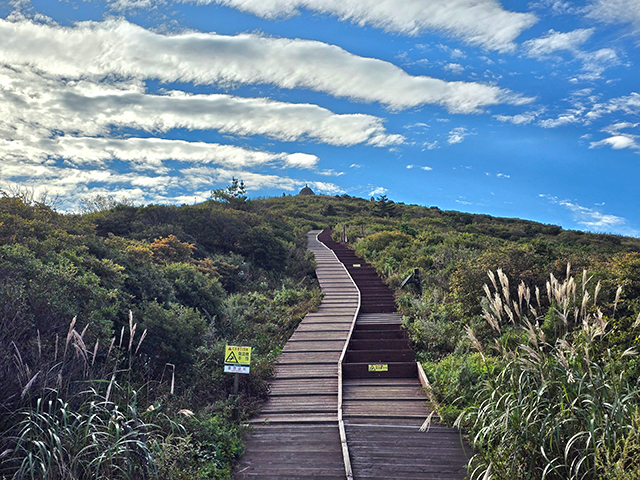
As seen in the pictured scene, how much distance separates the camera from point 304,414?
6992 millimetres

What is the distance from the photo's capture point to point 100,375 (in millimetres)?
5062

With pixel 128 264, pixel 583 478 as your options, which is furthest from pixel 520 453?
pixel 128 264

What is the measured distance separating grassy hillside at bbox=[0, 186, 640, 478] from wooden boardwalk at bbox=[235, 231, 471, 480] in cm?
35

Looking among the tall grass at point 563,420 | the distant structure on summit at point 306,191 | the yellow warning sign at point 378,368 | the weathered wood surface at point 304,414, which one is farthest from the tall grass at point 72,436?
the distant structure on summit at point 306,191

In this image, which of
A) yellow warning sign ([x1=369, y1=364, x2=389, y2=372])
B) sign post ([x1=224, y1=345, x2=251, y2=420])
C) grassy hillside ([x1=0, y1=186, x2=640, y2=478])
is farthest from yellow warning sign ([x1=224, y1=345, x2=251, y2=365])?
yellow warning sign ([x1=369, y1=364, x2=389, y2=372])

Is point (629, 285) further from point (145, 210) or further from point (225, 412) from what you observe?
point (145, 210)

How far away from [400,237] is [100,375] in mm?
19174

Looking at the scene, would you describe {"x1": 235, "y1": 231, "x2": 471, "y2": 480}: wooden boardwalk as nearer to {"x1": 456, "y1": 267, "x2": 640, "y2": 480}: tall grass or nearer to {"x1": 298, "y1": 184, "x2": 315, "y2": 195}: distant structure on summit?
{"x1": 456, "y1": 267, "x2": 640, "y2": 480}: tall grass

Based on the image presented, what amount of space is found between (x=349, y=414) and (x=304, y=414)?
0.73m

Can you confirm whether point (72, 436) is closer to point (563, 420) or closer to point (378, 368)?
point (563, 420)

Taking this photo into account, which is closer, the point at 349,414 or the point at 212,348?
the point at 349,414

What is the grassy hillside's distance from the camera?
13.4 ft

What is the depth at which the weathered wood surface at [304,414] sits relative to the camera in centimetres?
543

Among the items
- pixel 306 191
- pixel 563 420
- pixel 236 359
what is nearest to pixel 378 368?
pixel 236 359
